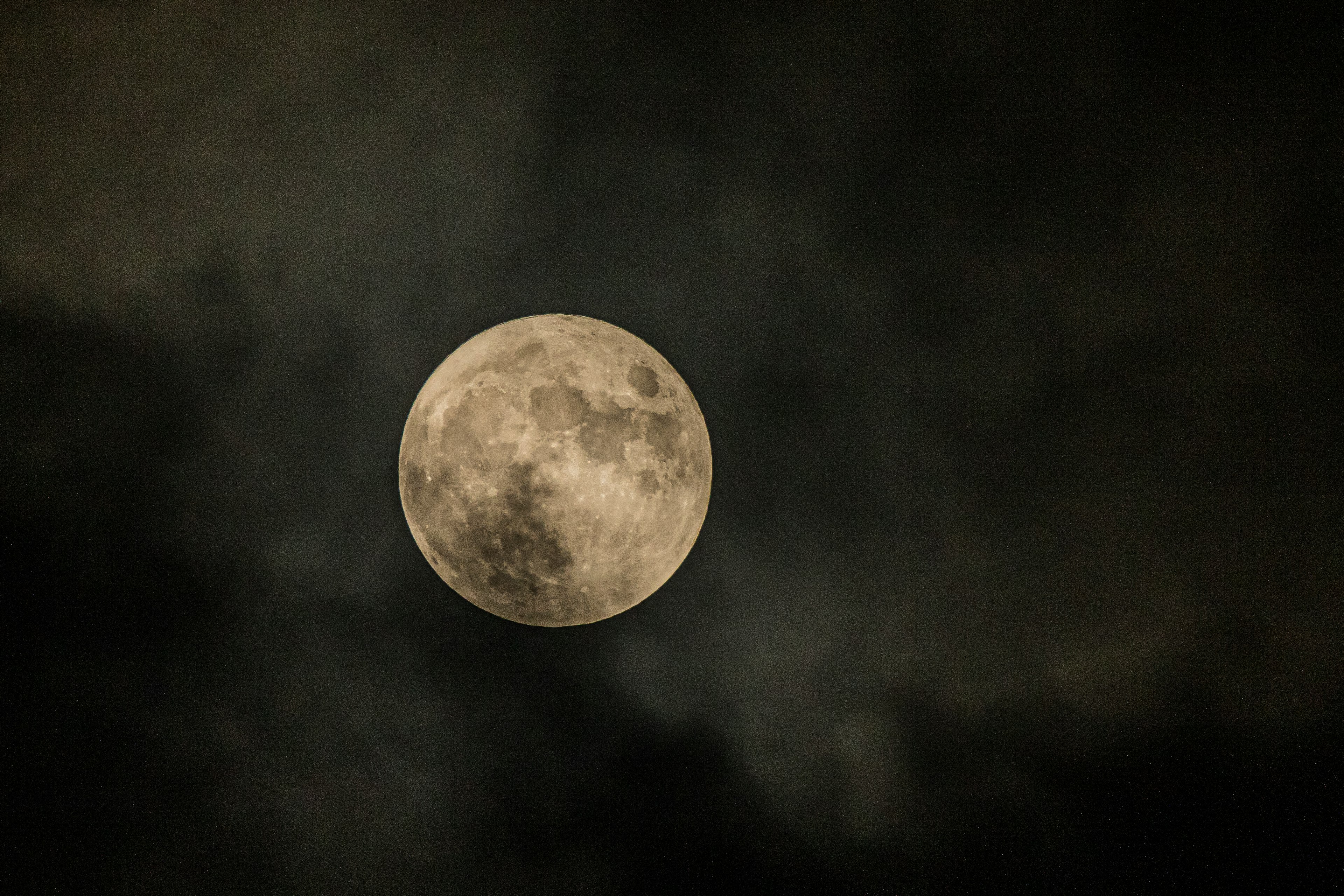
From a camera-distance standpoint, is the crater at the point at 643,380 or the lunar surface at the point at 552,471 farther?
the crater at the point at 643,380

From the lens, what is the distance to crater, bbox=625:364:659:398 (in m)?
5.96

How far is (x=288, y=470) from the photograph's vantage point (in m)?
9.23

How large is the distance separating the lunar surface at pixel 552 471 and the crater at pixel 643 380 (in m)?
0.01

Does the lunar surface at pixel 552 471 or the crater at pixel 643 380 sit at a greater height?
the crater at pixel 643 380

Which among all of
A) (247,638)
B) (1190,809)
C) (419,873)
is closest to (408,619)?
(247,638)

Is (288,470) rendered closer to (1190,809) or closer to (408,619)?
(408,619)

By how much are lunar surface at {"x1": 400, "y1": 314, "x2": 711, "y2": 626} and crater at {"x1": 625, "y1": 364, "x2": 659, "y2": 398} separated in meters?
0.01

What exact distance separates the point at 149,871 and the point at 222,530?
578cm

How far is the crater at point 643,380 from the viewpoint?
5.96 meters

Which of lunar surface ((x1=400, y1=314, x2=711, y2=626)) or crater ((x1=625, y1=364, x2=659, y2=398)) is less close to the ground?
crater ((x1=625, y1=364, x2=659, y2=398))

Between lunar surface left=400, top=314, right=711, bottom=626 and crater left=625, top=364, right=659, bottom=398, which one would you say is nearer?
lunar surface left=400, top=314, right=711, bottom=626

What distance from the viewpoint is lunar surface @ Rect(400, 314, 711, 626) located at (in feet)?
17.6

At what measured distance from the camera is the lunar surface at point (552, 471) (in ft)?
17.6

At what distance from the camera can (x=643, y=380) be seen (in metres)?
6.08
